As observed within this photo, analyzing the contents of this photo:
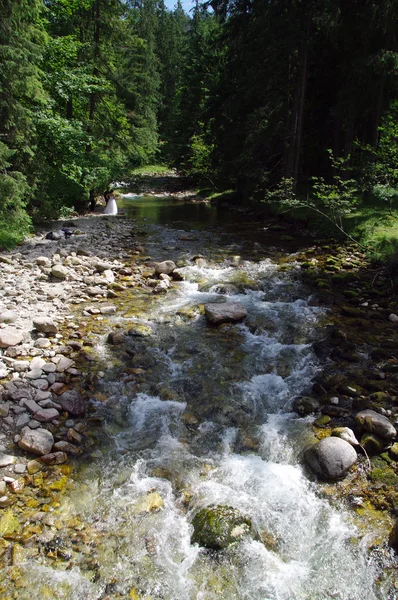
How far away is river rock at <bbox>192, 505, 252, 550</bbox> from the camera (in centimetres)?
396

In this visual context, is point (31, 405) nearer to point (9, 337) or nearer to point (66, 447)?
point (66, 447)

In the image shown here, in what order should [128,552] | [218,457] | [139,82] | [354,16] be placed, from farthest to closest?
[139,82] < [354,16] < [218,457] < [128,552]

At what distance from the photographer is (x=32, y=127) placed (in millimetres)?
12297

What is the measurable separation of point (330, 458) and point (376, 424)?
95 centimetres

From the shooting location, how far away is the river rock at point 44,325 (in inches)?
283

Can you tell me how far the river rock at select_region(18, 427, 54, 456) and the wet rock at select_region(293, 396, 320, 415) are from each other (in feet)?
11.7

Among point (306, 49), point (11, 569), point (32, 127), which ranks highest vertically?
point (306, 49)

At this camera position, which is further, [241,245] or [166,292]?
[241,245]

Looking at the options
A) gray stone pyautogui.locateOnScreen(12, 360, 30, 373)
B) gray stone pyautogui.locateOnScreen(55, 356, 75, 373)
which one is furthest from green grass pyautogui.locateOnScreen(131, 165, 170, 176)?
gray stone pyautogui.locateOnScreen(12, 360, 30, 373)

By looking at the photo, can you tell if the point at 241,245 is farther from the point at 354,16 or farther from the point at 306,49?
the point at 354,16

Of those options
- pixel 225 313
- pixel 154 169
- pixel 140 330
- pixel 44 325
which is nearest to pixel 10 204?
pixel 44 325

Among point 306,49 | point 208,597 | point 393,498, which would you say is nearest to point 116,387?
point 208,597

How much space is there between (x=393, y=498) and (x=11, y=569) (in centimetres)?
408

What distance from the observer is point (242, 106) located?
21500mm
